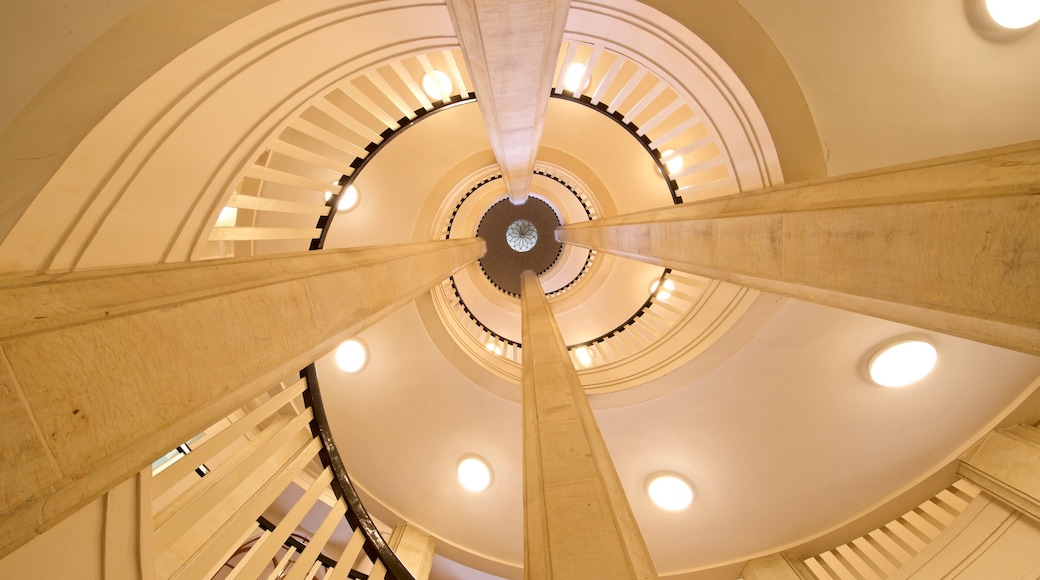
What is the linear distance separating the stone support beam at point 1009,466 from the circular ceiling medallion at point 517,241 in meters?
9.95

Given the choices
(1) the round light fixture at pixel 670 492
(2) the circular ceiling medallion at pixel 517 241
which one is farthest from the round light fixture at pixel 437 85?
(2) the circular ceiling medallion at pixel 517 241

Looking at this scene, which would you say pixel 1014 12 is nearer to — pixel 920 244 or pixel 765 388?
pixel 920 244

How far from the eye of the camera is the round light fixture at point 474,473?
5.99 meters

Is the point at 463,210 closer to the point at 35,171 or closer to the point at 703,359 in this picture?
the point at 703,359

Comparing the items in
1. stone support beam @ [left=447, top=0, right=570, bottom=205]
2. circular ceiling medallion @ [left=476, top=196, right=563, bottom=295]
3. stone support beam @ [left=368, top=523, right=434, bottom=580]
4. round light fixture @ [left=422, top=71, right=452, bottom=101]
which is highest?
circular ceiling medallion @ [left=476, top=196, right=563, bottom=295]

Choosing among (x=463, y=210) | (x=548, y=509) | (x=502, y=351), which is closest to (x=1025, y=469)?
(x=548, y=509)

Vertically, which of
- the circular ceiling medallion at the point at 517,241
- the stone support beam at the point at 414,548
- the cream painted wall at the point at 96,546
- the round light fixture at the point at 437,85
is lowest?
the cream painted wall at the point at 96,546

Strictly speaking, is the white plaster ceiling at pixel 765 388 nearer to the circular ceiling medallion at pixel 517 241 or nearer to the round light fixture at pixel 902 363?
the round light fixture at pixel 902 363

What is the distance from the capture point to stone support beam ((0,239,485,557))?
0.90 meters

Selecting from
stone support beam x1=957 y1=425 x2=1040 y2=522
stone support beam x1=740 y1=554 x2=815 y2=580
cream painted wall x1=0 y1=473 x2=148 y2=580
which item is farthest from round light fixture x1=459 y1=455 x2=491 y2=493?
stone support beam x1=957 y1=425 x2=1040 y2=522

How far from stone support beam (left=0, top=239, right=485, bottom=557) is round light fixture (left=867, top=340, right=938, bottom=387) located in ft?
17.2

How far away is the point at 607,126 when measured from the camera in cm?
781

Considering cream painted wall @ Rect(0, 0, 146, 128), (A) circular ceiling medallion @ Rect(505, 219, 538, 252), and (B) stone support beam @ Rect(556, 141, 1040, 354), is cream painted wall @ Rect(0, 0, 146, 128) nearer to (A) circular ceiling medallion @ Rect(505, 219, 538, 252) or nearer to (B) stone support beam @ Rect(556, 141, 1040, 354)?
(B) stone support beam @ Rect(556, 141, 1040, 354)

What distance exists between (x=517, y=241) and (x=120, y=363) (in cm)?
1288
